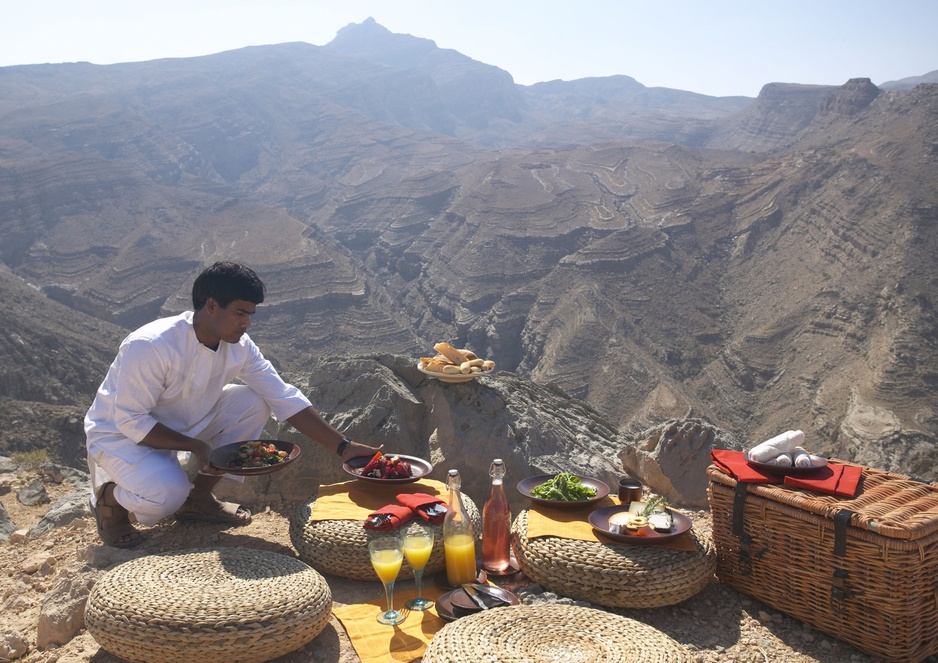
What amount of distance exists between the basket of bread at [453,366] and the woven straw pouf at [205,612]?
8.46 feet

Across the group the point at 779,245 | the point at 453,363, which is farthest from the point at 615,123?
the point at 453,363

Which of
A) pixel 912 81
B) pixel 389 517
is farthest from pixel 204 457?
pixel 912 81

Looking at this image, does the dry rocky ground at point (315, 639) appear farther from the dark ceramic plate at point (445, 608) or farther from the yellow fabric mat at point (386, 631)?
the dark ceramic plate at point (445, 608)

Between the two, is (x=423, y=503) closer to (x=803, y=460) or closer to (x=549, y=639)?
(x=549, y=639)

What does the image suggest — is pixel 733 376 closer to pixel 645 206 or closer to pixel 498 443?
pixel 645 206

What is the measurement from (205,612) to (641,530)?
2.15 metres

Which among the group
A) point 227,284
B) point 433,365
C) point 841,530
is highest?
point 227,284

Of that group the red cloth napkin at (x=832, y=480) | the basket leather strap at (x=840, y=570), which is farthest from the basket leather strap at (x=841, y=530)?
the red cloth napkin at (x=832, y=480)

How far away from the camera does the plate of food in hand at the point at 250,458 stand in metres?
4.41

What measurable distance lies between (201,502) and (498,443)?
7.40 ft

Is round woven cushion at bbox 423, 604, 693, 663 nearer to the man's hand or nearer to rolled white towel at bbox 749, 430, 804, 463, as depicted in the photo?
rolled white towel at bbox 749, 430, 804, 463

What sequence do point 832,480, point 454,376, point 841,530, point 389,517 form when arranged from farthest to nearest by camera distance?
point 454,376
point 389,517
point 832,480
point 841,530

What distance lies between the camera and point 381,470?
4680 mm

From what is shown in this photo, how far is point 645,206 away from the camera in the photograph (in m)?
46.7
